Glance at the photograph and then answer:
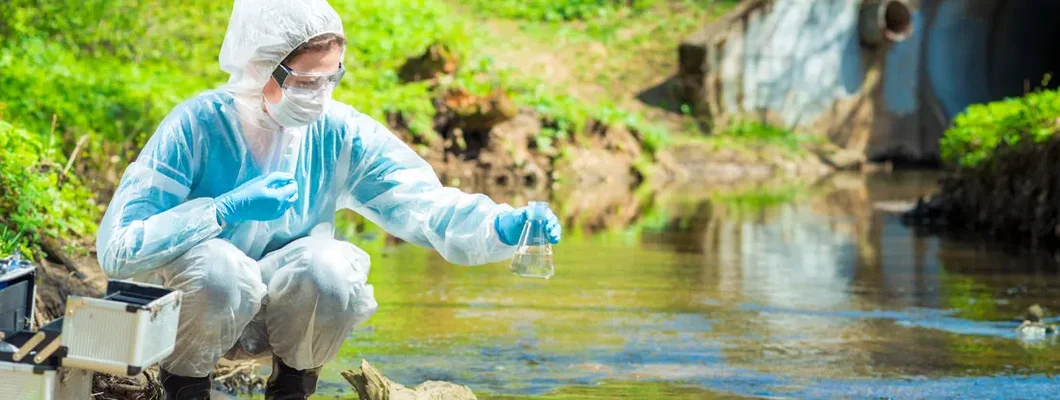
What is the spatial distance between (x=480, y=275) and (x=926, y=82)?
17992 millimetres

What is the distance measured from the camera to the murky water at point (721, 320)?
18.3ft

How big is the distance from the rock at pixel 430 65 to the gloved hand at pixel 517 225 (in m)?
15.0

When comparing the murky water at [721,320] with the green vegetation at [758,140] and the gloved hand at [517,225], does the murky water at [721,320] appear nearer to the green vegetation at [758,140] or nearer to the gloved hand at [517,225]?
the gloved hand at [517,225]

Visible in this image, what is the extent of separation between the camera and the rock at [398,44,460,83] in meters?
19.2

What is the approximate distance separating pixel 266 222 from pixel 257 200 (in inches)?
12.9

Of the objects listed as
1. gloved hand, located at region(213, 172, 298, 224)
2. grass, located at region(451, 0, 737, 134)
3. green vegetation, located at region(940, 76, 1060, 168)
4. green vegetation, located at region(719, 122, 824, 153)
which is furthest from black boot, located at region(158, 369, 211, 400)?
green vegetation, located at region(719, 122, 824, 153)

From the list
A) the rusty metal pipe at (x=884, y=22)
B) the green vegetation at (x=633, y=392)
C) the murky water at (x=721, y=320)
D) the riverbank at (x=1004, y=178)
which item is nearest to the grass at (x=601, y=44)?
the rusty metal pipe at (x=884, y=22)

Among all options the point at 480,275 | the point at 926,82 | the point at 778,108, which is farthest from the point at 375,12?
the point at 480,275

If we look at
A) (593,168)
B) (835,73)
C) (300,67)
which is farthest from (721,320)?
(835,73)

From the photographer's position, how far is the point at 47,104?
33.7ft

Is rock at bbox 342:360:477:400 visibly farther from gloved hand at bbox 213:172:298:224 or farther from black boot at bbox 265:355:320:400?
gloved hand at bbox 213:172:298:224

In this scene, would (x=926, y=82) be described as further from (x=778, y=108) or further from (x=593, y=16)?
(x=593, y=16)

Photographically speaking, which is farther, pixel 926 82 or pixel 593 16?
pixel 593 16

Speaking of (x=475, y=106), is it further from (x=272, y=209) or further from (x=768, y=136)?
(x=272, y=209)
